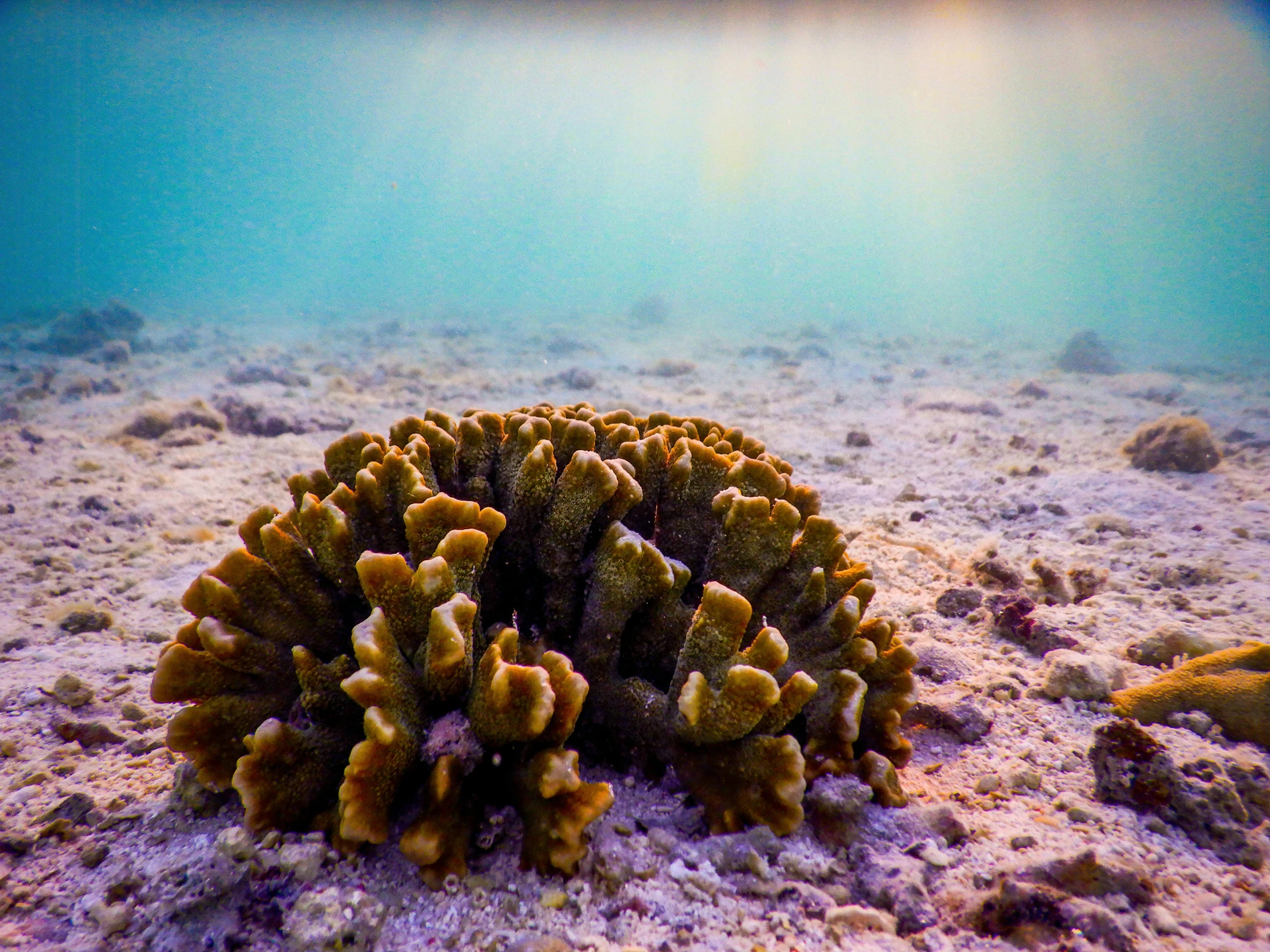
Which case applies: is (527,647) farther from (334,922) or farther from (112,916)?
(112,916)

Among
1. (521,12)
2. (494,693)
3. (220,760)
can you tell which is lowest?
(220,760)

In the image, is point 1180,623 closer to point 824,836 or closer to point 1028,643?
point 1028,643

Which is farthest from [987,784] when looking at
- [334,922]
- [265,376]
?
[265,376]

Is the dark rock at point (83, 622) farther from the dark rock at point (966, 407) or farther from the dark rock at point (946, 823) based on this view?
the dark rock at point (966, 407)

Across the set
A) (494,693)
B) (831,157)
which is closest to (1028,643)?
(494,693)

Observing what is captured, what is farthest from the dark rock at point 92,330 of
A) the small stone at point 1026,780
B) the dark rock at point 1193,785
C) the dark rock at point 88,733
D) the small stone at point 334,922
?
the dark rock at point 1193,785

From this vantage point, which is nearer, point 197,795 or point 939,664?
point 197,795
